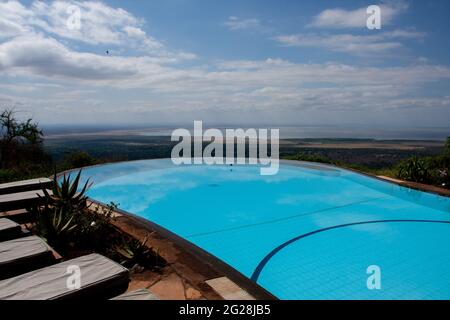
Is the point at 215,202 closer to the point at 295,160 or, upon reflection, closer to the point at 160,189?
the point at 160,189

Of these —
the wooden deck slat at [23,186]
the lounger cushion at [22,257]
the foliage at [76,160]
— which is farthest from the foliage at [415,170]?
the foliage at [76,160]

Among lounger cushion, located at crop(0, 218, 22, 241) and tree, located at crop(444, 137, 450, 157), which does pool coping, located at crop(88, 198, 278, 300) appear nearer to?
lounger cushion, located at crop(0, 218, 22, 241)

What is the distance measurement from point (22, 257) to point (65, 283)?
0.88m

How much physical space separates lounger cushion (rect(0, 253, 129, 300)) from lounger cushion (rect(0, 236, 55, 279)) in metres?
0.44

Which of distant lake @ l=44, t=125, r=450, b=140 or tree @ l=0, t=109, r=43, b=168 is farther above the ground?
distant lake @ l=44, t=125, r=450, b=140

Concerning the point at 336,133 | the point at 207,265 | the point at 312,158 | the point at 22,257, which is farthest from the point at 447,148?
the point at 336,133

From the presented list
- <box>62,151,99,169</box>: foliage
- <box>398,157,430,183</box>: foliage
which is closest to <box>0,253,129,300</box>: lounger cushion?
<box>398,157,430,183</box>: foliage

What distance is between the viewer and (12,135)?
12664 mm

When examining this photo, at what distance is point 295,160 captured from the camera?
15039 mm

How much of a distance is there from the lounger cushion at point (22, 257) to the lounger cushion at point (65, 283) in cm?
44

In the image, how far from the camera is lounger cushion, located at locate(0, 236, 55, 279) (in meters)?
2.99

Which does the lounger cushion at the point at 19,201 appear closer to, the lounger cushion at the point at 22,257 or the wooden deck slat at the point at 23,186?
the wooden deck slat at the point at 23,186

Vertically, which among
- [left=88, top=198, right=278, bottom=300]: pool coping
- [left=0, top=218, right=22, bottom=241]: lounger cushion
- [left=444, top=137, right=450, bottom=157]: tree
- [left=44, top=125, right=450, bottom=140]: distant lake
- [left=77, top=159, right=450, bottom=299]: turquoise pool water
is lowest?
[left=77, top=159, right=450, bottom=299]: turquoise pool water

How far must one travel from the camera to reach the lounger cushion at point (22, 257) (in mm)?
2988
